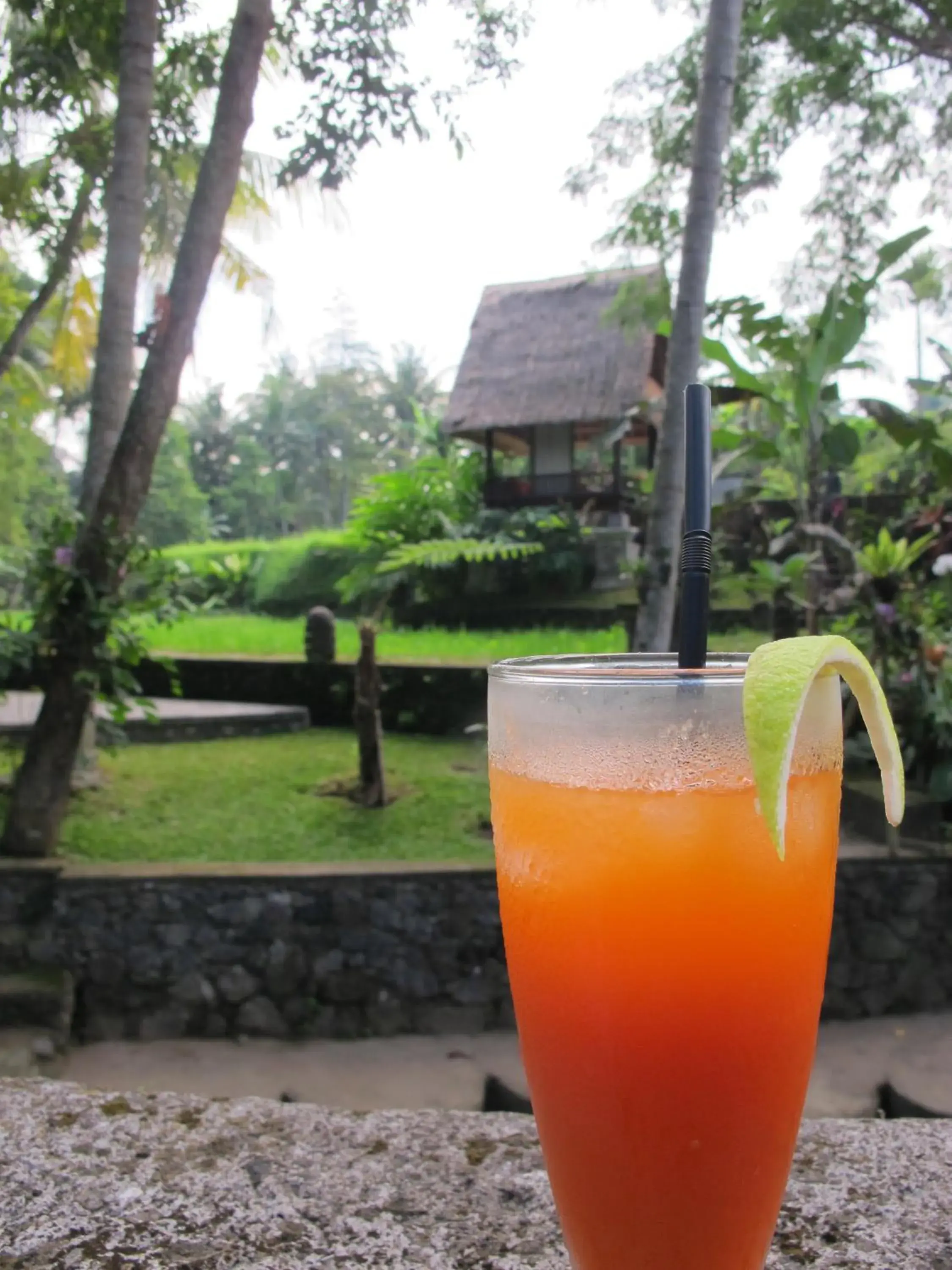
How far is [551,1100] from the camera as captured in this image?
0.60 meters

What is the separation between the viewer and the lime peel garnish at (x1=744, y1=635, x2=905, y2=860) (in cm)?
49

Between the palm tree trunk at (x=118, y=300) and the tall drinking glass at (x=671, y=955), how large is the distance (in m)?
4.10

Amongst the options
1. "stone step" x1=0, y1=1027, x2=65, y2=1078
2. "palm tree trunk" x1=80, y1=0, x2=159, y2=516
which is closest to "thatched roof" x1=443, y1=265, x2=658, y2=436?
"palm tree trunk" x1=80, y1=0, x2=159, y2=516

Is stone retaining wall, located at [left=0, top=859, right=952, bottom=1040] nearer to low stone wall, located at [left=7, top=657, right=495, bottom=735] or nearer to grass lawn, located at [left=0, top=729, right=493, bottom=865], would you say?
grass lawn, located at [left=0, top=729, right=493, bottom=865]

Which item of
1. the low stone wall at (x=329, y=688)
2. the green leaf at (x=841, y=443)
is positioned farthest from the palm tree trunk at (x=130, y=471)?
the green leaf at (x=841, y=443)

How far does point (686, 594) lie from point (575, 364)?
1073 centimetres

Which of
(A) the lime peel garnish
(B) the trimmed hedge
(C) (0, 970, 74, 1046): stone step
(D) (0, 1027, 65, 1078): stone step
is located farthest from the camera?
(B) the trimmed hedge

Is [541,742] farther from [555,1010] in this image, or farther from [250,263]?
[250,263]

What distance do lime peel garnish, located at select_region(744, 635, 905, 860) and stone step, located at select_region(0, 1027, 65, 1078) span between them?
3477 millimetres

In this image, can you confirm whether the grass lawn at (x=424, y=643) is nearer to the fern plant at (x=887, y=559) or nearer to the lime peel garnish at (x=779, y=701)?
the fern plant at (x=887, y=559)

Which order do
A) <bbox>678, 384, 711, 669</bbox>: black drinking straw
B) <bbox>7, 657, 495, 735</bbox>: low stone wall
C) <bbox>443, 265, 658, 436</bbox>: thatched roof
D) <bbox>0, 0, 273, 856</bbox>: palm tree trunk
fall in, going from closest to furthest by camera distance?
<bbox>678, 384, 711, 669</bbox>: black drinking straw → <bbox>0, 0, 273, 856</bbox>: palm tree trunk → <bbox>7, 657, 495, 735</bbox>: low stone wall → <bbox>443, 265, 658, 436</bbox>: thatched roof

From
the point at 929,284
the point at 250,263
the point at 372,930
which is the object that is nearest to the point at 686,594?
the point at 372,930

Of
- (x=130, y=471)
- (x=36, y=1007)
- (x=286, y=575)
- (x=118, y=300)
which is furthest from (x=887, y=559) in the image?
(x=286, y=575)

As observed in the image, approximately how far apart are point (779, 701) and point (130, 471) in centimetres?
386
